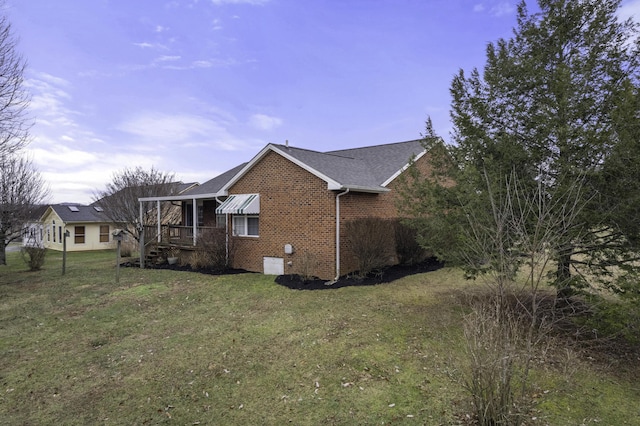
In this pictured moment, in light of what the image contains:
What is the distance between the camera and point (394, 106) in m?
20.1

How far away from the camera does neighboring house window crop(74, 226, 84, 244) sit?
3222 cm

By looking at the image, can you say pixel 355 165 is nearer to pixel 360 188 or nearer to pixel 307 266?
pixel 360 188

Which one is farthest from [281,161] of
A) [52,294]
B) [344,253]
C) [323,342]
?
[52,294]

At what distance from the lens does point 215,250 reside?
15.0 m

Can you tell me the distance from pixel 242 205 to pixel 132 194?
12525mm

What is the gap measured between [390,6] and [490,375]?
13934mm

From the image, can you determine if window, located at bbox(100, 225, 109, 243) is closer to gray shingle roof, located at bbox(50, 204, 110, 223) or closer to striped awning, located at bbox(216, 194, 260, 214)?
gray shingle roof, located at bbox(50, 204, 110, 223)

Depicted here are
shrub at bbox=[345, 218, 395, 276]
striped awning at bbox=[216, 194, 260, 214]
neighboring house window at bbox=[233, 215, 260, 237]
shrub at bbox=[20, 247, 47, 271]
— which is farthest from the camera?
shrub at bbox=[20, 247, 47, 271]

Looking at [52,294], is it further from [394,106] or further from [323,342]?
[394,106]

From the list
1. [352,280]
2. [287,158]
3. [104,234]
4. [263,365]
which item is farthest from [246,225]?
[104,234]

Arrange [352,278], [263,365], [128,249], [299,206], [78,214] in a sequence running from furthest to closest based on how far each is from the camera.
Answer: [78,214] → [128,249] → [299,206] → [352,278] → [263,365]

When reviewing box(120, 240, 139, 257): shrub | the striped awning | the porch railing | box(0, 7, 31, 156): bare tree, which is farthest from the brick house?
box(120, 240, 139, 257): shrub

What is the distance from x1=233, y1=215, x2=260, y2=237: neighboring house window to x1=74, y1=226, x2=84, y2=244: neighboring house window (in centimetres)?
2560

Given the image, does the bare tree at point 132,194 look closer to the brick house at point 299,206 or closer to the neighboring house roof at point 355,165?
the brick house at point 299,206
